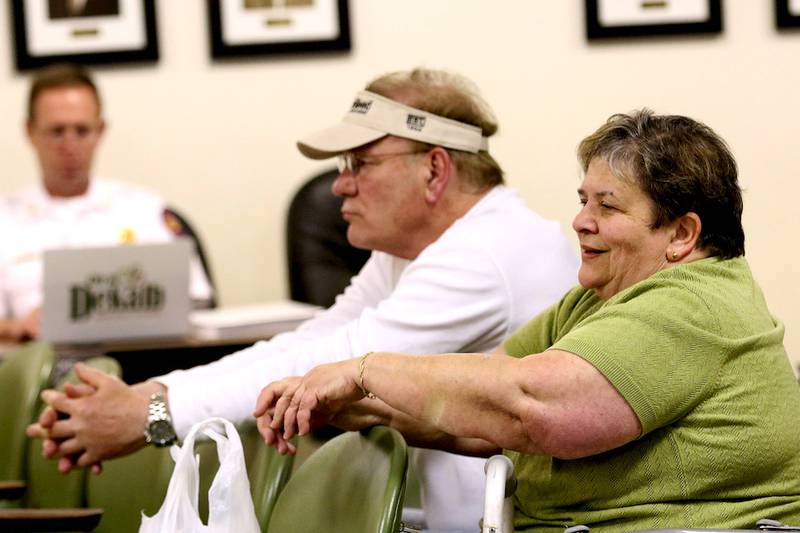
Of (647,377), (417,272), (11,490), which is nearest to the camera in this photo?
(647,377)

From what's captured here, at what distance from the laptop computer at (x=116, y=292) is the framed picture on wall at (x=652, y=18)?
1.85m

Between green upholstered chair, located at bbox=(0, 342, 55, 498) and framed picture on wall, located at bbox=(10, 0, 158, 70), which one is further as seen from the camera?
framed picture on wall, located at bbox=(10, 0, 158, 70)

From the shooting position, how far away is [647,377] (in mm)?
1573

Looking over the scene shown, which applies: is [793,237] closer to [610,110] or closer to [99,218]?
[610,110]

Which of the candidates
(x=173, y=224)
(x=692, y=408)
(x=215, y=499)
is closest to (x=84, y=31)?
(x=173, y=224)

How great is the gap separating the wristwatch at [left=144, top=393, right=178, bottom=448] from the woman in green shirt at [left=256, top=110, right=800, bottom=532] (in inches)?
20.5

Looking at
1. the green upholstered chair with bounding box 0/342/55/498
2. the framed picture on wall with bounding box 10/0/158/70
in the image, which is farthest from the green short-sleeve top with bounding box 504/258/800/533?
the framed picture on wall with bounding box 10/0/158/70

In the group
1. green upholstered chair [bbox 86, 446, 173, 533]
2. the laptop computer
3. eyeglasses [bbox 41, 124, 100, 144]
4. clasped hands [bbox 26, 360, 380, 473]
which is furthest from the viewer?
eyeglasses [bbox 41, 124, 100, 144]

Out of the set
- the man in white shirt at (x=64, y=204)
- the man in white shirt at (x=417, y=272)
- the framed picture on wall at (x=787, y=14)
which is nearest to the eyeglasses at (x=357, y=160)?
the man in white shirt at (x=417, y=272)

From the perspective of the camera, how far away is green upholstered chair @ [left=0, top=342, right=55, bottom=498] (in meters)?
2.87

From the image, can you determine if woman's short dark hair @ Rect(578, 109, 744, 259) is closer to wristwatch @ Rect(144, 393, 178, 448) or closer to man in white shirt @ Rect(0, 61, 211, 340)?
wristwatch @ Rect(144, 393, 178, 448)

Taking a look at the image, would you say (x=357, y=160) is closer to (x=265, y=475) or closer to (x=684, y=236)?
(x=265, y=475)

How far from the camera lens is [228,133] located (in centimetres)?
469

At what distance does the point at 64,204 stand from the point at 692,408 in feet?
10.9
